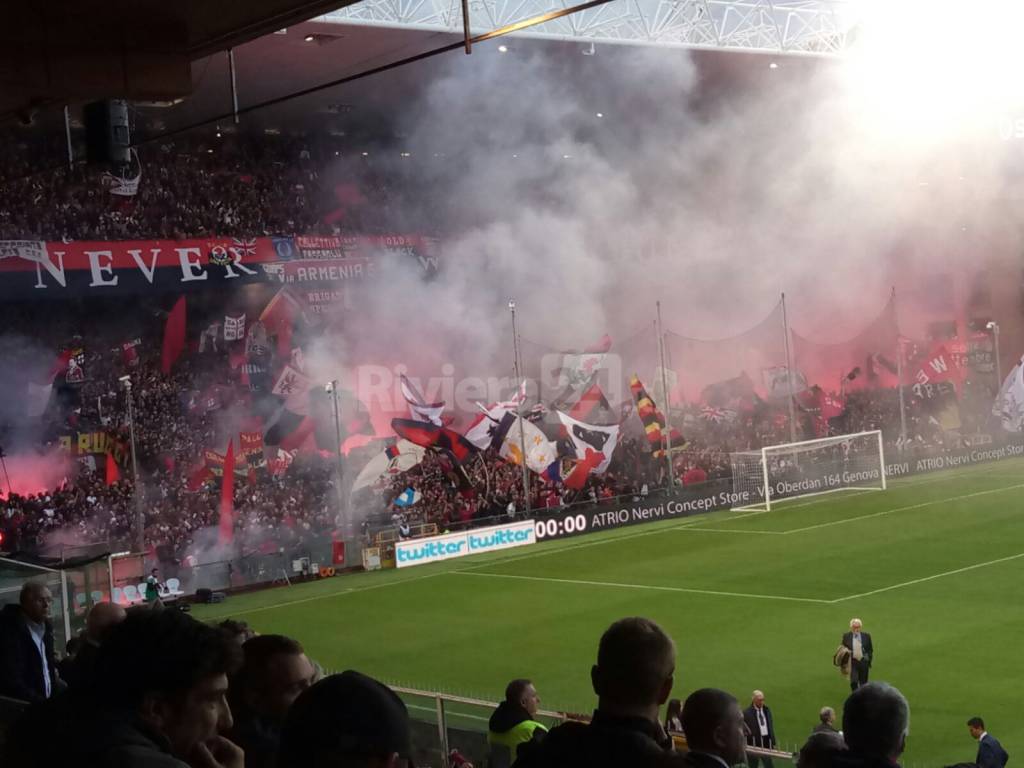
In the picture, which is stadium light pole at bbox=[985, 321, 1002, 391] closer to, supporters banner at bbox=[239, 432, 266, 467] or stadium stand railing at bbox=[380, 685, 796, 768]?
supporters banner at bbox=[239, 432, 266, 467]

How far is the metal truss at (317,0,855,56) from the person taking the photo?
28.2 metres

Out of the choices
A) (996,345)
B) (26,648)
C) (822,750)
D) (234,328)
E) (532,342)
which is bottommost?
(822,750)

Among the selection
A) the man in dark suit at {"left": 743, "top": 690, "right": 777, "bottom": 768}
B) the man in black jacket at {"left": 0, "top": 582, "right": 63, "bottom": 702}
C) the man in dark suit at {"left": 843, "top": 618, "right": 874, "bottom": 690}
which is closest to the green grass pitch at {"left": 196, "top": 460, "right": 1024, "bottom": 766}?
the man in dark suit at {"left": 843, "top": 618, "right": 874, "bottom": 690}

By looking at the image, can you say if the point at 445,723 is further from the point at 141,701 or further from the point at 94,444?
the point at 94,444

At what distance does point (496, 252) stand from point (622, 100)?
20.1ft

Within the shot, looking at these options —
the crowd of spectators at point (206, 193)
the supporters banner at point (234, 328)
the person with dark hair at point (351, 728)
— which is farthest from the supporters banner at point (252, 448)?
the person with dark hair at point (351, 728)

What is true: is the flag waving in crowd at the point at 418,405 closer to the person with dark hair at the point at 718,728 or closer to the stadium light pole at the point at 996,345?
the stadium light pole at the point at 996,345

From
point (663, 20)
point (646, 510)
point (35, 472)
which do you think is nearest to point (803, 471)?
point (646, 510)

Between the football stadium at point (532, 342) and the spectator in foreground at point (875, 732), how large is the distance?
4223 millimetres

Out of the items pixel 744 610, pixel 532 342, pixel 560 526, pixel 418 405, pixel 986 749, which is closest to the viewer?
pixel 986 749

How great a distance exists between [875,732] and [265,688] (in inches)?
66.9

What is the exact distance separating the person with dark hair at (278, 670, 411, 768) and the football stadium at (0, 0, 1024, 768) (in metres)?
→ 5.55

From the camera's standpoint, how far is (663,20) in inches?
1271

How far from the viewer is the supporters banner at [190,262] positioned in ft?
102
